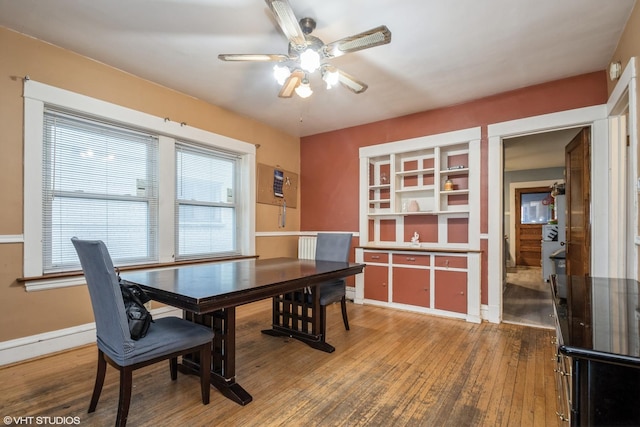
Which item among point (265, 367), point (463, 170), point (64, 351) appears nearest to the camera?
point (265, 367)

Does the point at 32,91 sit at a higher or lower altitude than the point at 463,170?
higher

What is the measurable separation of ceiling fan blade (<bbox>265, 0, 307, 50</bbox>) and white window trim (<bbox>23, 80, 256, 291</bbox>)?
196cm

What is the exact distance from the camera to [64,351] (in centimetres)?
258

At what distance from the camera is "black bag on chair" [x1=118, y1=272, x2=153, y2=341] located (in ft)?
5.33

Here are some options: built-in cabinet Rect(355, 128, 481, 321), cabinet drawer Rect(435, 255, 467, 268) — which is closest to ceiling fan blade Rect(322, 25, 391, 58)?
built-in cabinet Rect(355, 128, 481, 321)

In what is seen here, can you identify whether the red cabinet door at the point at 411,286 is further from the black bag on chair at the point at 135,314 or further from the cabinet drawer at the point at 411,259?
the black bag on chair at the point at 135,314

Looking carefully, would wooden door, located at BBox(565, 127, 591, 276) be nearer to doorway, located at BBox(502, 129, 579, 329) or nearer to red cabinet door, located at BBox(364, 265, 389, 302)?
doorway, located at BBox(502, 129, 579, 329)

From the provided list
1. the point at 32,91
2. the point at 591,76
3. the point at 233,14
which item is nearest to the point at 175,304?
the point at 233,14

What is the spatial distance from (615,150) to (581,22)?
128cm

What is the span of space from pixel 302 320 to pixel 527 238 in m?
7.53

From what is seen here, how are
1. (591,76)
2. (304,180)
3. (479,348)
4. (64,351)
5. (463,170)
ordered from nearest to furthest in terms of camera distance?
(64,351)
(479,348)
(591,76)
(463,170)
(304,180)

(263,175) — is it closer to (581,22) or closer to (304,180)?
(304,180)

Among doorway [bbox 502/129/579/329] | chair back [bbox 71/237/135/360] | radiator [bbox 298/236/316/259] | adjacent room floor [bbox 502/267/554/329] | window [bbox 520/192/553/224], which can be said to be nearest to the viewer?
chair back [bbox 71/237/135/360]

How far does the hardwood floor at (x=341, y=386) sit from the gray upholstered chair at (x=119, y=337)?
0.29m
